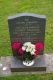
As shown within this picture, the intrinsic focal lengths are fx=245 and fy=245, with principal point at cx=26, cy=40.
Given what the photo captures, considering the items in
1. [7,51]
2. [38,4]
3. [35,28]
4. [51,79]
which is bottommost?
[51,79]

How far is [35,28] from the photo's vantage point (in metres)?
5.79

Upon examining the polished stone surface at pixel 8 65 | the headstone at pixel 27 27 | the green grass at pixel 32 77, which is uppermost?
the headstone at pixel 27 27

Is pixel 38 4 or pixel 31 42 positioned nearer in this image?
pixel 31 42

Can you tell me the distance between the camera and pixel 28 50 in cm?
585

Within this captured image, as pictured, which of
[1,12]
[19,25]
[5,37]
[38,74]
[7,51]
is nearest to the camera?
[19,25]

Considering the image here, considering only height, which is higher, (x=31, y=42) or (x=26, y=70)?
(x=31, y=42)

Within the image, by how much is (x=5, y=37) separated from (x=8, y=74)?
4.95 ft

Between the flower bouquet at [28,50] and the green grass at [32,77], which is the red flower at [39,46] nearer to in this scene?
the flower bouquet at [28,50]

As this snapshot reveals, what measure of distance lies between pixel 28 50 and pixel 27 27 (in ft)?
1.81

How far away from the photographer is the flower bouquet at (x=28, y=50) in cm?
586

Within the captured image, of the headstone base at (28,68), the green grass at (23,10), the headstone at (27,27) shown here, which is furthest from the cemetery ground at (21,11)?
the headstone at (27,27)

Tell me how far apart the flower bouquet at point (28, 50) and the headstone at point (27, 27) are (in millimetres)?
127

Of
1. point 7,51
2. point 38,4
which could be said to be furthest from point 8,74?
point 38,4

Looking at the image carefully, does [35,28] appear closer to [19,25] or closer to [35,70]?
[19,25]
